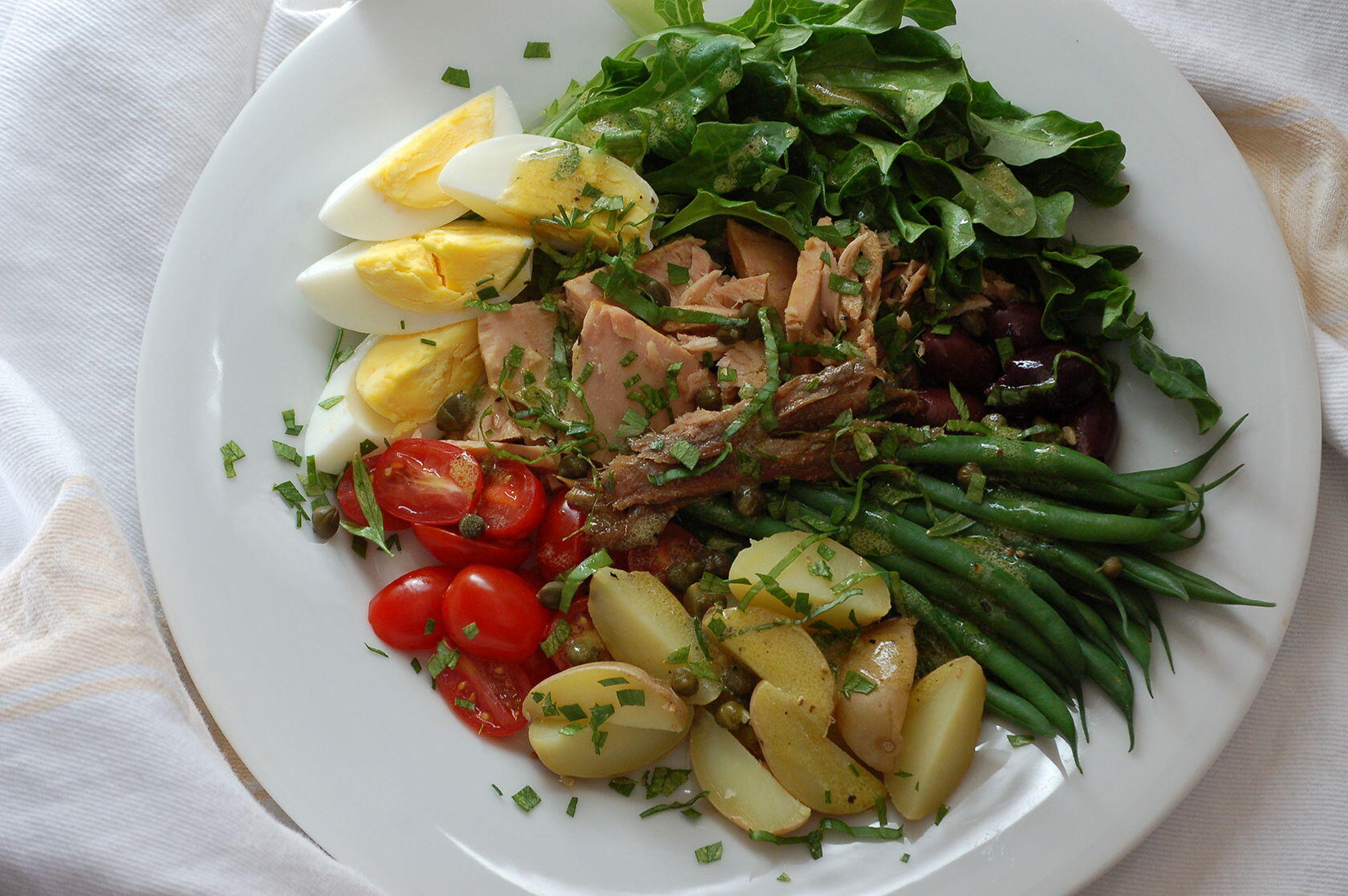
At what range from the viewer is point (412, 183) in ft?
9.57

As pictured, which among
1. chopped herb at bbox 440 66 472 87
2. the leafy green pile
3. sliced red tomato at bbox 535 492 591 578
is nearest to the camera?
the leafy green pile

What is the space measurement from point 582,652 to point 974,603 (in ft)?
3.76

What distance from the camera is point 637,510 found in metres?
2.87

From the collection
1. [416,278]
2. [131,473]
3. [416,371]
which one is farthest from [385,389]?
[131,473]

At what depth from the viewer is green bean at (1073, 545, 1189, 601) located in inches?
104

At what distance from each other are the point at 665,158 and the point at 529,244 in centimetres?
52

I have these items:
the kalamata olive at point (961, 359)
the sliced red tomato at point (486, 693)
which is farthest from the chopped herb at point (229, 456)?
the kalamata olive at point (961, 359)

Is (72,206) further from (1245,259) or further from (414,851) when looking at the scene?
(1245,259)

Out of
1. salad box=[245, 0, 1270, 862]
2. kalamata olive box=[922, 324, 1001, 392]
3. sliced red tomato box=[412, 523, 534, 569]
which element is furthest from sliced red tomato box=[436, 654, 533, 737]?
kalamata olive box=[922, 324, 1001, 392]

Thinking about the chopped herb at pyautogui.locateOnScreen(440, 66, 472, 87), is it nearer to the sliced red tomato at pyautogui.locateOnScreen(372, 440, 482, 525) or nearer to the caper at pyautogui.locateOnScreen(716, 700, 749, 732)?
the sliced red tomato at pyautogui.locateOnScreen(372, 440, 482, 525)

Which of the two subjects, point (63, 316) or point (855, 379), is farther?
point (63, 316)

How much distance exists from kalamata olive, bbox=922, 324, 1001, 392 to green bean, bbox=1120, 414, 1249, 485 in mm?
491

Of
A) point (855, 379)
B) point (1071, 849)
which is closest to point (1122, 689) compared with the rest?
point (1071, 849)

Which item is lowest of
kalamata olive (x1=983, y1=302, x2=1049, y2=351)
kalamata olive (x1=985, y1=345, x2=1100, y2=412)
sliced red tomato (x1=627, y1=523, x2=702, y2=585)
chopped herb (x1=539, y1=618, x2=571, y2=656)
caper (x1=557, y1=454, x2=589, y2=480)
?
chopped herb (x1=539, y1=618, x2=571, y2=656)
